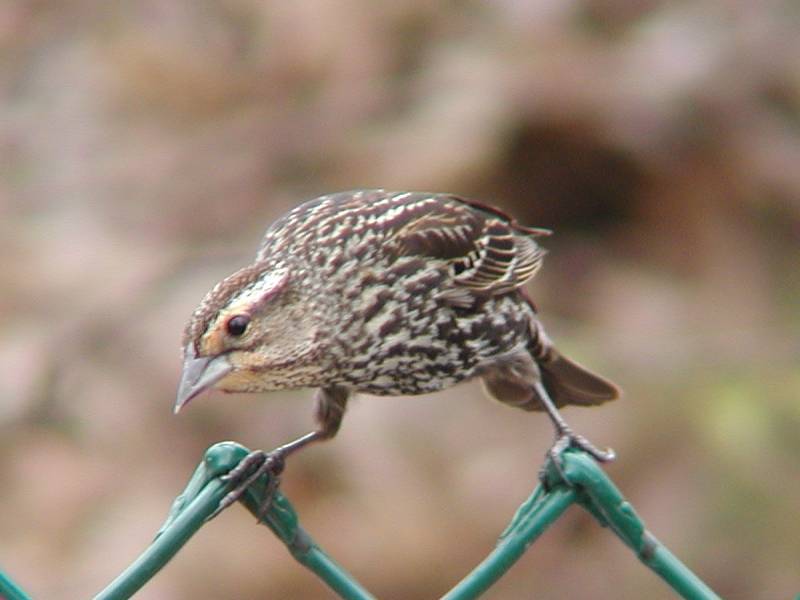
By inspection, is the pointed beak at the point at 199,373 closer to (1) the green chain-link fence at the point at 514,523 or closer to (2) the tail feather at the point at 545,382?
(1) the green chain-link fence at the point at 514,523

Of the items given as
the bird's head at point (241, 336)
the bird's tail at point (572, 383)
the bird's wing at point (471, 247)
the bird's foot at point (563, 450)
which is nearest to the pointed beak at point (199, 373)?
the bird's head at point (241, 336)

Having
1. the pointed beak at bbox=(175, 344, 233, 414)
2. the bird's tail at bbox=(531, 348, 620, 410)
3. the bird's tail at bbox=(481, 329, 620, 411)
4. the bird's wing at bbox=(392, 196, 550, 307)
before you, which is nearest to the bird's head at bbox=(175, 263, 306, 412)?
the pointed beak at bbox=(175, 344, 233, 414)

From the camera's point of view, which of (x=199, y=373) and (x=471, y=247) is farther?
(x=471, y=247)

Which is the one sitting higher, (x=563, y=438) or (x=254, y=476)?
(x=254, y=476)

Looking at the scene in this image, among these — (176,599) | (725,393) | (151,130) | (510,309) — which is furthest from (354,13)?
(510,309)

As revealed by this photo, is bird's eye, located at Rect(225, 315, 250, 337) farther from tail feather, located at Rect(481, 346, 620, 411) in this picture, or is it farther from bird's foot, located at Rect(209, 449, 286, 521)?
tail feather, located at Rect(481, 346, 620, 411)

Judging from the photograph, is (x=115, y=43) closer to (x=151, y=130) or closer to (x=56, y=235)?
(x=151, y=130)

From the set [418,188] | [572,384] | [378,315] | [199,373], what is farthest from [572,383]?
[418,188]

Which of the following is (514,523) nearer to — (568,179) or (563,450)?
(563,450)
